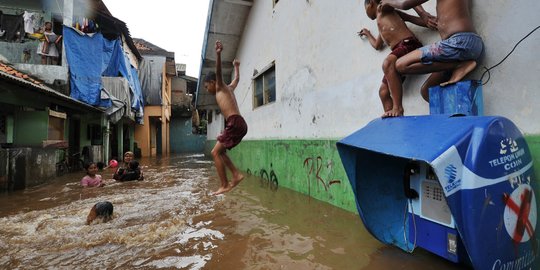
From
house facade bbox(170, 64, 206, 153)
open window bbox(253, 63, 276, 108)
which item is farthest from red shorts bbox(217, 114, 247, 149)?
house facade bbox(170, 64, 206, 153)

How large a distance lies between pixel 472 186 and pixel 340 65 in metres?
3.34

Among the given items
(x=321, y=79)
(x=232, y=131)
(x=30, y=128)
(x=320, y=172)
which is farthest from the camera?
(x=30, y=128)

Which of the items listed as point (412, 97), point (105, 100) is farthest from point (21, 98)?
point (412, 97)

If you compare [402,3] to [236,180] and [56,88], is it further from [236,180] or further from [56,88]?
[56,88]

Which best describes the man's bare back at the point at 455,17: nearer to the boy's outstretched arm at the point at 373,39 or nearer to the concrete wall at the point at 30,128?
the boy's outstretched arm at the point at 373,39

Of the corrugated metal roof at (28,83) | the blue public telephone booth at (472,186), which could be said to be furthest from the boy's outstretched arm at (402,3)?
the corrugated metal roof at (28,83)

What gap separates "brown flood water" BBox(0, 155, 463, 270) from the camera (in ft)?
9.18

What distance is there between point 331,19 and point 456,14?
9.04 ft

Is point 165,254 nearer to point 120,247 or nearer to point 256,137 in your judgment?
point 120,247

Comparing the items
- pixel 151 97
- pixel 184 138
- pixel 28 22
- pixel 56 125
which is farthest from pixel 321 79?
pixel 184 138

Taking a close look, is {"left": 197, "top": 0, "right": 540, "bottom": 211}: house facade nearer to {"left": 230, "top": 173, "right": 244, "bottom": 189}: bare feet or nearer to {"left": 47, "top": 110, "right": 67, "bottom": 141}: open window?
{"left": 230, "top": 173, "right": 244, "bottom": 189}: bare feet

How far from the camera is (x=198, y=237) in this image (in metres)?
3.58

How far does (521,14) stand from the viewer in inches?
87.8

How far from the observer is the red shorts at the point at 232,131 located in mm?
4121
